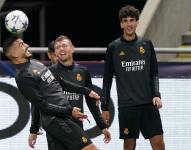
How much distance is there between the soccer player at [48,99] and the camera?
852 centimetres

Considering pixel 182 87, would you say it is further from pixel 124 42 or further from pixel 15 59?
pixel 15 59

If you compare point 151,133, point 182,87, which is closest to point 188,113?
point 182,87

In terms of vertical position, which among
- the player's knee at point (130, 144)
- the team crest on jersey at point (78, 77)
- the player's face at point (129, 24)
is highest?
the player's face at point (129, 24)

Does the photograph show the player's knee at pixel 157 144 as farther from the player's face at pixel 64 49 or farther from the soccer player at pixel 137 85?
the player's face at pixel 64 49

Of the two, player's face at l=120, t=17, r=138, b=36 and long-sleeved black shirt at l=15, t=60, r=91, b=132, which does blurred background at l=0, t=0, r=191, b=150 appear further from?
long-sleeved black shirt at l=15, t=60, r=91, b=132

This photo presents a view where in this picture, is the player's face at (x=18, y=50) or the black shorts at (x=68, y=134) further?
the player's face at (x=18, y=50)

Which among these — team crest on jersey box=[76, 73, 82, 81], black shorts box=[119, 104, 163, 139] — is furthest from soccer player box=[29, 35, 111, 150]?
black shorts box=[119, 104, 163, 139]

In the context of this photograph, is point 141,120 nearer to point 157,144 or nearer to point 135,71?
point 157,144

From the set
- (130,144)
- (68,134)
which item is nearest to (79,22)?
(130,144)

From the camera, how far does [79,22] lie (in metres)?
25.2

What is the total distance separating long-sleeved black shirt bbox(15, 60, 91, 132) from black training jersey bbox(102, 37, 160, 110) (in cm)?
154

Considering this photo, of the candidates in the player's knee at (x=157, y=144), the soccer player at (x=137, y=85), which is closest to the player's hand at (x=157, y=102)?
the soccer player at (x=137, y=85)

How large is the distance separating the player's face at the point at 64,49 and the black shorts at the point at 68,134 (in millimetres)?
1103

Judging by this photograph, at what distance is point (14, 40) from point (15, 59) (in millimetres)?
213
